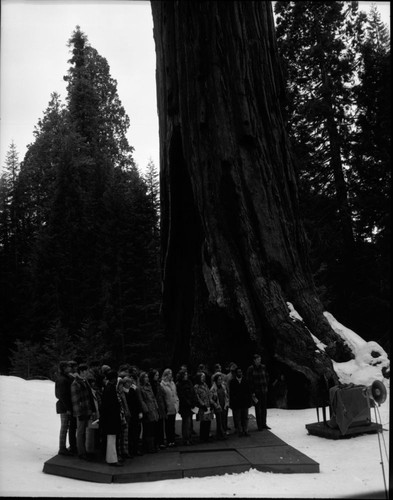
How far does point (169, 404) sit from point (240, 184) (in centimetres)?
649

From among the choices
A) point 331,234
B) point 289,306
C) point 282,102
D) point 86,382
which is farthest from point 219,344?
point 331,234

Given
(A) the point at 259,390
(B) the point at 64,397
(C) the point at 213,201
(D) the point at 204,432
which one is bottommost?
(D) the point at 204,432

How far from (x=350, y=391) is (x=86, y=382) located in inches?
186

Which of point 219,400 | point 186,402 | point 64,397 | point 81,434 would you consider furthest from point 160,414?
point 64,397

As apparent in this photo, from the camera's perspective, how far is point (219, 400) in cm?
984

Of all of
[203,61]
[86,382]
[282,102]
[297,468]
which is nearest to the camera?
[297,468]

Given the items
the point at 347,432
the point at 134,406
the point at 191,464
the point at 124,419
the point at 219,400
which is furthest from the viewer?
the point at 219,400

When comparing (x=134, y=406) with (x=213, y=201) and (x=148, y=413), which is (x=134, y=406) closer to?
(x=148, y=413)

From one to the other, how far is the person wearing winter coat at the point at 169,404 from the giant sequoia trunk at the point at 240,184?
12.7 feet

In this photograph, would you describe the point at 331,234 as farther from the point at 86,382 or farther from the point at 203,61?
the point at 86,382

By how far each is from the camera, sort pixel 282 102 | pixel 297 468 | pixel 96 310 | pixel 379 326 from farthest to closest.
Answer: pixel 96 310 → pixel 379 326 → pixel 282 102 → pixel 297 468

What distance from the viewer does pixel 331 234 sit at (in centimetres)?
2081

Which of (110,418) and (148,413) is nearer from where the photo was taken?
(110,418)

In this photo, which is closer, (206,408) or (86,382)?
(86,382)
